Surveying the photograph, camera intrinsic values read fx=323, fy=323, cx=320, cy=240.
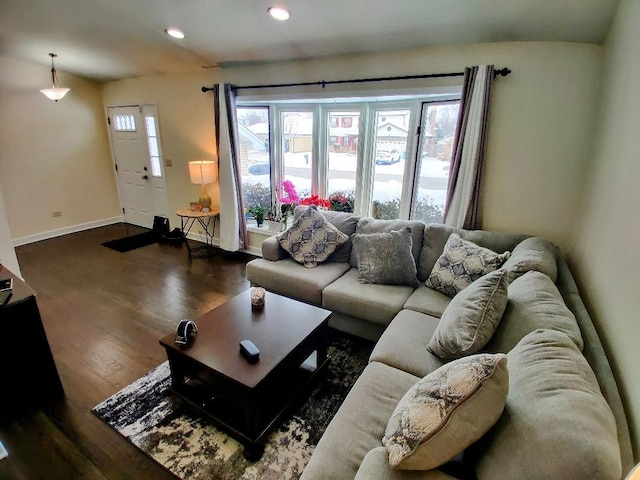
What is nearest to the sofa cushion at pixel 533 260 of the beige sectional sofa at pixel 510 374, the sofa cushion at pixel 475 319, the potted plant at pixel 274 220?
the beige sectional sofa at pixel 510 374

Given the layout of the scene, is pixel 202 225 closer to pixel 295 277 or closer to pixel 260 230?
pixel 260 230

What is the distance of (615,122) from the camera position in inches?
76.5

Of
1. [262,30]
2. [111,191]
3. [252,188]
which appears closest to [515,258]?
[262,30]

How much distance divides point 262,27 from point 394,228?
6.94ft

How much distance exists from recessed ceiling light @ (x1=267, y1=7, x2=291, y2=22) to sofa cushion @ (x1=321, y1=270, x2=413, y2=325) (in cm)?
217

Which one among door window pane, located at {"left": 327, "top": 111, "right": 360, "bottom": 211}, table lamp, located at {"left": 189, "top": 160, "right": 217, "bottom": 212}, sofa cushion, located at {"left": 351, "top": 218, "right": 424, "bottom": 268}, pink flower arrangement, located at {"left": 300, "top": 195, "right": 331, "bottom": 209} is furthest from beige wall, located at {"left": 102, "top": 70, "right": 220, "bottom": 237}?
sofa cushion, located at {"left": 351, "top": 218, "right": 424, "bottom": 268}

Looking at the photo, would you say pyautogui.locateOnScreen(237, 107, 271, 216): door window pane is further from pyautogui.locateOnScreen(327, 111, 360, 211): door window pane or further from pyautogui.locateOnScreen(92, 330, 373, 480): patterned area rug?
pyautogui.locateOnScreen(92, 330, 373, 480): patterned area rug

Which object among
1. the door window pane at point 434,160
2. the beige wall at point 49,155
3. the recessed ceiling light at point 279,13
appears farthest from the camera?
the beige wall at point 49,155

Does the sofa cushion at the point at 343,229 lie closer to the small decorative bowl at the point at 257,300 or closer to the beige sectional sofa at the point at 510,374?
the beige sectional sofa at the point at 510,374

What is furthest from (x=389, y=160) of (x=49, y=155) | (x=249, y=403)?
(x=49, y=155)

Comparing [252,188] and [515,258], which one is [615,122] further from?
[252,188]

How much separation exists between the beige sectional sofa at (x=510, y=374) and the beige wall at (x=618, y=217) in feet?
0.30

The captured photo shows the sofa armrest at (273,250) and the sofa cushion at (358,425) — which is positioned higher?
the sofa armrest at (273,250)

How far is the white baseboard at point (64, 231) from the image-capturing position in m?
4.74
